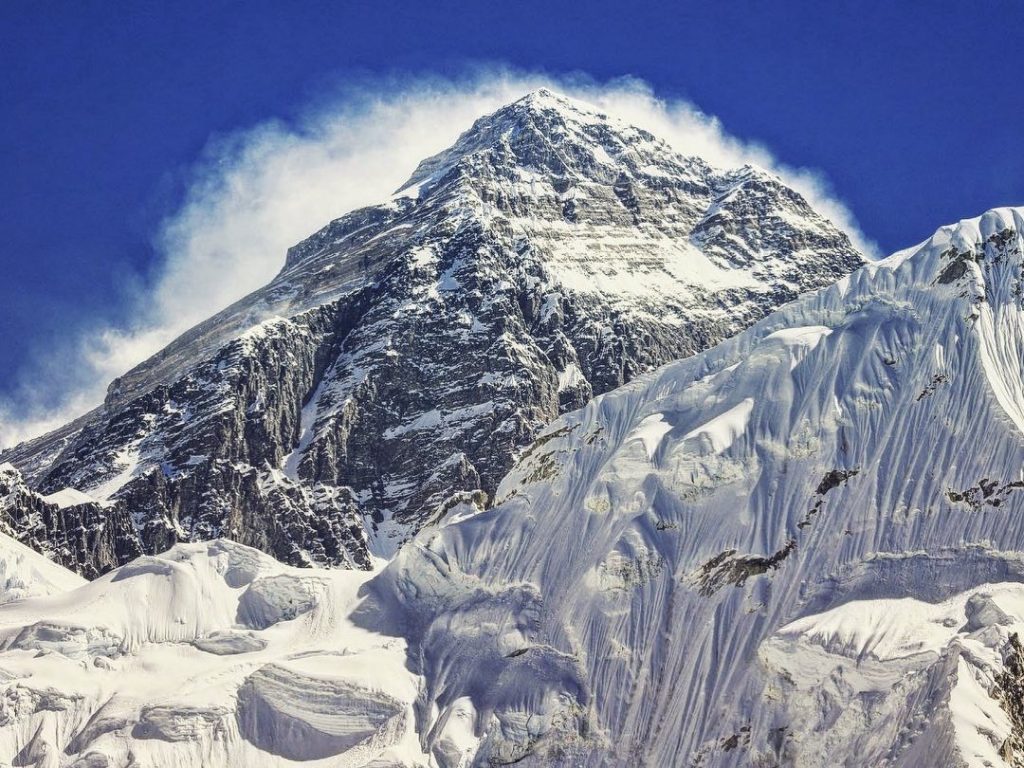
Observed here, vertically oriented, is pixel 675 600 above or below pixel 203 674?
above

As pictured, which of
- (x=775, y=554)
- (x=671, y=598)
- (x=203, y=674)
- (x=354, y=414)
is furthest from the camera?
(x=354, y=414)

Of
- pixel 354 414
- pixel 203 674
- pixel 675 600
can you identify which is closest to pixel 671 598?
pixel 675 600

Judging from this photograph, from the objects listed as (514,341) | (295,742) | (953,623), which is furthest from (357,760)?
(514,341)

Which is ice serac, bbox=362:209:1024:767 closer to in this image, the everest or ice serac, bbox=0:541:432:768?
the everest

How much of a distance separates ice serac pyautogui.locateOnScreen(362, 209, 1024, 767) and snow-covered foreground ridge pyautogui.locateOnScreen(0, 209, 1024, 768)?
15cm

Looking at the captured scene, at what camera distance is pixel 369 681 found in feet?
323

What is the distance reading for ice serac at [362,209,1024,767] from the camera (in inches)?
3307

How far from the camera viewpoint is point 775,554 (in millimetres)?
95250

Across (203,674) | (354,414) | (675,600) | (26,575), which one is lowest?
(203,674)

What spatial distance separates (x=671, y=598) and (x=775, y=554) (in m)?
6.43

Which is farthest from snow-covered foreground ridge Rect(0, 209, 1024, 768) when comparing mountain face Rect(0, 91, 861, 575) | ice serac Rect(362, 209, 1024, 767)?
mountain face Rect(0, 91, 861, 575)

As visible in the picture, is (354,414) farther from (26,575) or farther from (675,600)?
(675,600)

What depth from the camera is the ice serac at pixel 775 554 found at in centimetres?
8400

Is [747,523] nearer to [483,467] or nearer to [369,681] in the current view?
[369,681]
